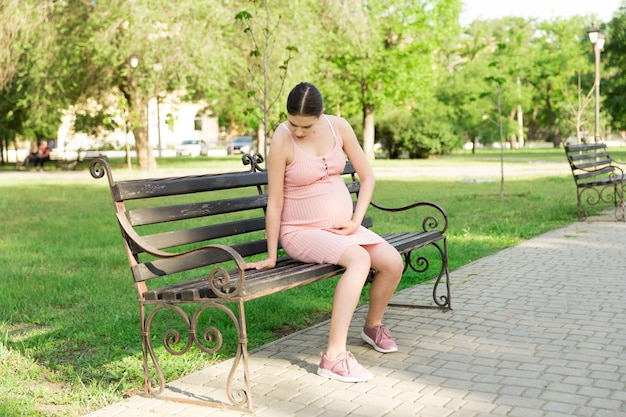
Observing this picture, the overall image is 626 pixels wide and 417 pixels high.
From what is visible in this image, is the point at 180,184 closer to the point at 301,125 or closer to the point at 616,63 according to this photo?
the point at 301,125

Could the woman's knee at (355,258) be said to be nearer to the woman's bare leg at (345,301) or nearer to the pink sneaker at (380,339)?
the woman's bare leg at (345,301)

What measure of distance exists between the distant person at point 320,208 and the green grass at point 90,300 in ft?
2.59

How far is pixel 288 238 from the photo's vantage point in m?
4.83

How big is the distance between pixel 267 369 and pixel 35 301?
2863 mm

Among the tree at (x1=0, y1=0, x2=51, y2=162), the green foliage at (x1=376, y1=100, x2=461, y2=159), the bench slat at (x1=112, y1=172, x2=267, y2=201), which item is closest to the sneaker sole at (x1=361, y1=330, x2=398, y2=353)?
the bench slat at (x1=112, y1=172, x2=267, y2=201)

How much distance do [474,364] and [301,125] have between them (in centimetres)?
160

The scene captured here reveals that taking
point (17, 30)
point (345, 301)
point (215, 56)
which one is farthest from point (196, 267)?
point (17, 30)

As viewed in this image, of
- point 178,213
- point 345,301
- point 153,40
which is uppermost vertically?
point 153,40

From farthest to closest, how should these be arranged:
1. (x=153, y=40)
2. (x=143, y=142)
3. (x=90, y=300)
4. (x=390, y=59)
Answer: (x=390, y=59) < (x=143, y=142) < (x=153, y=40) < (x=90, y=300)

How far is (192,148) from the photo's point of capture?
65875mm

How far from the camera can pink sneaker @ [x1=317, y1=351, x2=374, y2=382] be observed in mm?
4344

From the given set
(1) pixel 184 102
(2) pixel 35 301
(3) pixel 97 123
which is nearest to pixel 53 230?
(2) pixel 35 301

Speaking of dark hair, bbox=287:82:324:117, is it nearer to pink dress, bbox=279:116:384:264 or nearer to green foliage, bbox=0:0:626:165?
pink dress, bbox=279:116:384:264

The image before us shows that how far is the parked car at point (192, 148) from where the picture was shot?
65.6m
